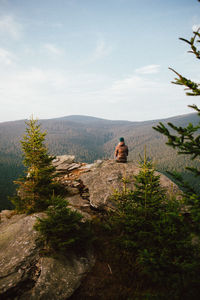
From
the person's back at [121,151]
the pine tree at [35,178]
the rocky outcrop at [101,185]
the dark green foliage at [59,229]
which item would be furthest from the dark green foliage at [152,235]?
the person's back at [121,151]

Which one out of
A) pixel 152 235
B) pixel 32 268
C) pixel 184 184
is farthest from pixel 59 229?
pixel 184 184

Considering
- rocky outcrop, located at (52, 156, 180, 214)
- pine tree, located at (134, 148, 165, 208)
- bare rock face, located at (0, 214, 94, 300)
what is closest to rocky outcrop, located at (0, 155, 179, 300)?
bare rock face, located at (0, 214, 94, 300)

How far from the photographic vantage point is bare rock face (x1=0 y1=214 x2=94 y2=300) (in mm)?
5082

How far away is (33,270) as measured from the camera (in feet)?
18.6

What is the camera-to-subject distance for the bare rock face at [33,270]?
5.08 m

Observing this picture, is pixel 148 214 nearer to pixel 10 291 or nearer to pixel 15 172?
pixel 10 291

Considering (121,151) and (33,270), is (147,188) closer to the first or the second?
(33,270)

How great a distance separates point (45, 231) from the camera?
20.2 feet

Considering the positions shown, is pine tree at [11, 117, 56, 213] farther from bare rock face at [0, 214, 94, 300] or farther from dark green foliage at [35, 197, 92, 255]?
dark green foliage at [35, 197, 92, 255]

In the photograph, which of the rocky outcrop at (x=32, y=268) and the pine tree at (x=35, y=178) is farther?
the pine tree at (x=35, y=178)

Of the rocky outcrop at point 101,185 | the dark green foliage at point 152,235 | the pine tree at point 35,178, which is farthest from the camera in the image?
the rocky outcrop at point 101,185

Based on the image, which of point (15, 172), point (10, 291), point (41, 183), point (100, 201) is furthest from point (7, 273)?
point (15, 172)

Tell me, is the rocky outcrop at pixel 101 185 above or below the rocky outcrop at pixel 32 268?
above

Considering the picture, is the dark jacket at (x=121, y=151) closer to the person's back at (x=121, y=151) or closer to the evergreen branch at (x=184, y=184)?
the person's back at (x=121, y=151)
